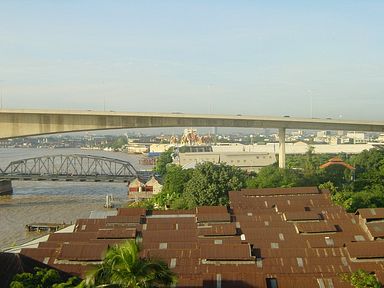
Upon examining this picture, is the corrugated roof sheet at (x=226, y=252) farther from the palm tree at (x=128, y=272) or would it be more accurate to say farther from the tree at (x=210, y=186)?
the tree at (x=210, y=186)

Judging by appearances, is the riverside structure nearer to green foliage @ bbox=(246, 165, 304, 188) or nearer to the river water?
green foliage @ bbox=(246, 165, 304, 188)

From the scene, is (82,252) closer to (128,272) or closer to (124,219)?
(124,219)

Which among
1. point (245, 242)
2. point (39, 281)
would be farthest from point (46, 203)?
point (39, 281)

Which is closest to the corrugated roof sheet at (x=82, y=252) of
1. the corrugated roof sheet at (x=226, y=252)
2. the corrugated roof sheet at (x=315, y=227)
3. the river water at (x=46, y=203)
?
the corrugated roof sheet at (x=226, y=252)

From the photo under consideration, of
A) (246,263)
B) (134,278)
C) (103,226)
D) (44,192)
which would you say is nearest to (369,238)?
(246,263)

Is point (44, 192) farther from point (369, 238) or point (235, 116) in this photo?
point (369, 238)

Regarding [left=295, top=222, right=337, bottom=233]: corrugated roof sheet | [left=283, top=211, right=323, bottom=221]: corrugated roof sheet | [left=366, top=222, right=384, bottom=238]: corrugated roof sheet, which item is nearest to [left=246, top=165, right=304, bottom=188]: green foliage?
[left=283, top=211, right=323, bottom=221]: corrugated roof sheet
